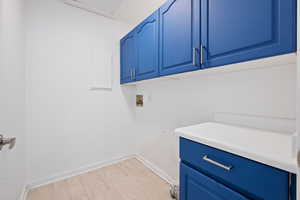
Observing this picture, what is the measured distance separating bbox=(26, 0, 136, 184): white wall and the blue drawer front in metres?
1.71

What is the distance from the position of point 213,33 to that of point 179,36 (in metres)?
0.32

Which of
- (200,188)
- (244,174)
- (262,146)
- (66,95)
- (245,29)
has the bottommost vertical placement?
(200,188)

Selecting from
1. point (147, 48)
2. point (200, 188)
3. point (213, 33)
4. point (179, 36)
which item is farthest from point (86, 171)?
point (213, 33)

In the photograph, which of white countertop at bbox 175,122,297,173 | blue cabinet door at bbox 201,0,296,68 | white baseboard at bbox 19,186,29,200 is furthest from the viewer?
white baseboard at bbox 19,186,29,200

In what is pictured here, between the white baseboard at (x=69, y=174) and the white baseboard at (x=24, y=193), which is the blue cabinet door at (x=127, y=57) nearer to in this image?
the white baseboard at (x=69, y=174)

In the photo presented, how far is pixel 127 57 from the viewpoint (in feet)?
6.85

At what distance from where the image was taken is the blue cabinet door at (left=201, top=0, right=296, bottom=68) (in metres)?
0.64

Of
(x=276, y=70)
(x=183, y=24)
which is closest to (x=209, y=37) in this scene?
(x=183, y=24)

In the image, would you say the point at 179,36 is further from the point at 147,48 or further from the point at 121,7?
the point at 121,7

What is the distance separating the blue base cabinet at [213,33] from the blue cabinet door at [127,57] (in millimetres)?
308

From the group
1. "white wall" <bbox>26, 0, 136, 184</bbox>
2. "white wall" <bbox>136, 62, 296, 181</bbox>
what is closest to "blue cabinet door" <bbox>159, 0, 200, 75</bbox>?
"white wall" <bbox>136, 62, 296, 181</bbox>

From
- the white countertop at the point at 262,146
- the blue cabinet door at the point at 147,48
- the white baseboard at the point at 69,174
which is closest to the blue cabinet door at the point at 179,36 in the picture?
the blue cabinet door at the point at 147,48

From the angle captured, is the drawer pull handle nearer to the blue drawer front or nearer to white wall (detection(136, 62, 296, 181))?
the blue drawer front

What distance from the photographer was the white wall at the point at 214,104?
2.91 ft
